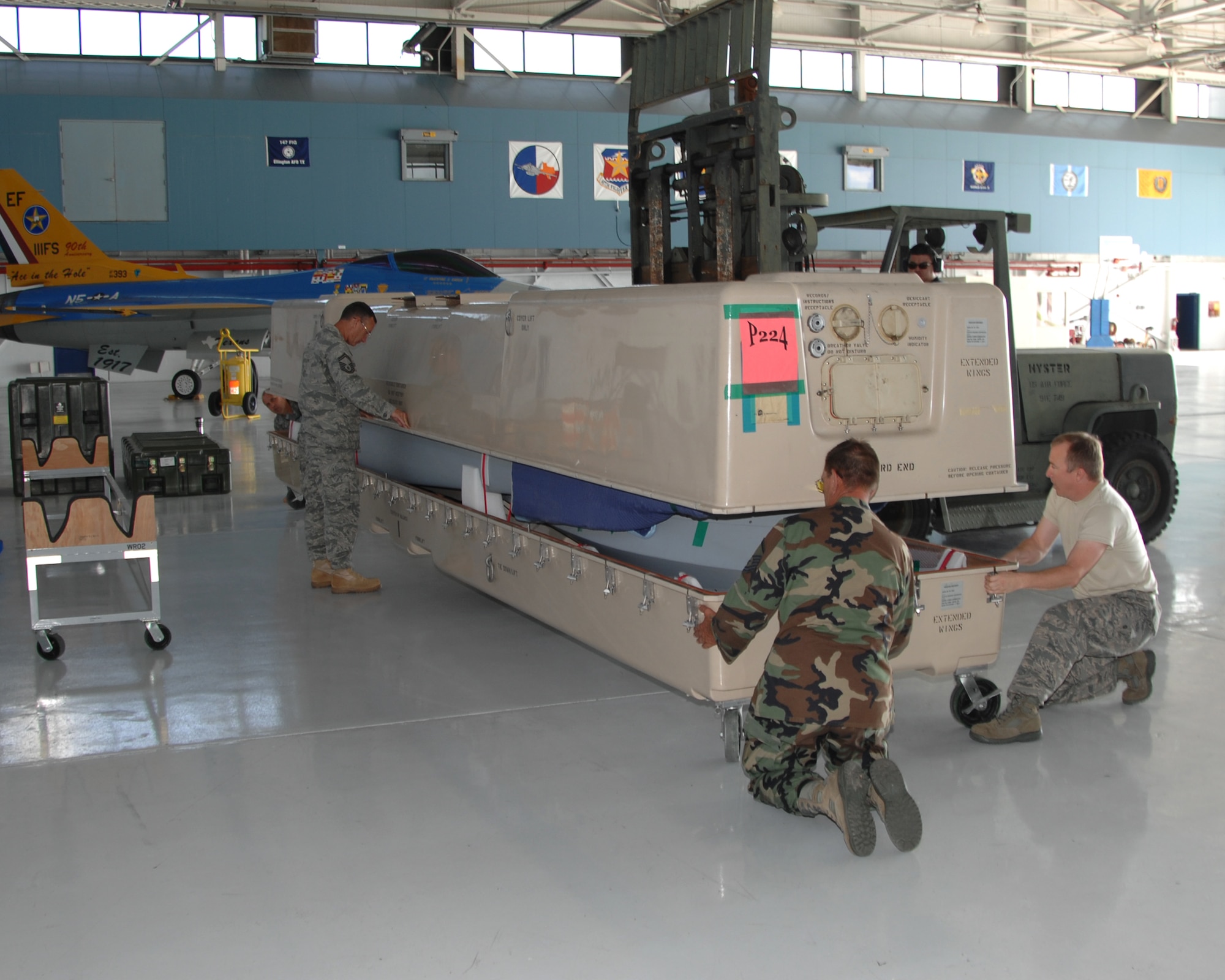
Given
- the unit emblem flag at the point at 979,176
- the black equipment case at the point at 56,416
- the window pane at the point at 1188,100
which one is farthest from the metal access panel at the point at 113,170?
the window pane at the point at 1188,100

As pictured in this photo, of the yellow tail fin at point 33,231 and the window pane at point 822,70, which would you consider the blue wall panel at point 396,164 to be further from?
the yellow tail fin at point 33,231

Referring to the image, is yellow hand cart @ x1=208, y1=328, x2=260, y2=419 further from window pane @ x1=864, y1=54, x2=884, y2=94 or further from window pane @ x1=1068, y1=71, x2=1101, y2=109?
window pane @ x1=1068, y1=71, x2=1101, y2=109

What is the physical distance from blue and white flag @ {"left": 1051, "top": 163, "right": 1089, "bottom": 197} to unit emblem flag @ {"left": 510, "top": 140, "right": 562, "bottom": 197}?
1361cm

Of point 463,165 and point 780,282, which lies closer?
point 780,282

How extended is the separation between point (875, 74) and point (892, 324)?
27.2 metres

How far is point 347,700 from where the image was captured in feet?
15.6

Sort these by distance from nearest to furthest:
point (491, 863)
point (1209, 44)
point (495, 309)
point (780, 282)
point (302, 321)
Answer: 1. point (491, 863)
2. point (780, 282)
3. point (495, 309)
4. point (302, 321)
5. point (1209, 44)

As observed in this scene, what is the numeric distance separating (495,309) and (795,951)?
11.4 feet

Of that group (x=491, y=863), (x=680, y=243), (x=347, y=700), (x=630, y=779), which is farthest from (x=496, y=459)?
(x=680, y=243)

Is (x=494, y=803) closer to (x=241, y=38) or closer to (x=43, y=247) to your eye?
(x=43, y=247)

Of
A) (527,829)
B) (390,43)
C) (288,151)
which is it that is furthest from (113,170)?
(527,829)

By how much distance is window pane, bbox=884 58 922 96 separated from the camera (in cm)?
2866

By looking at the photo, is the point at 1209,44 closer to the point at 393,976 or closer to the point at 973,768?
the point at 973,768

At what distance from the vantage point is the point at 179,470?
10273mm
